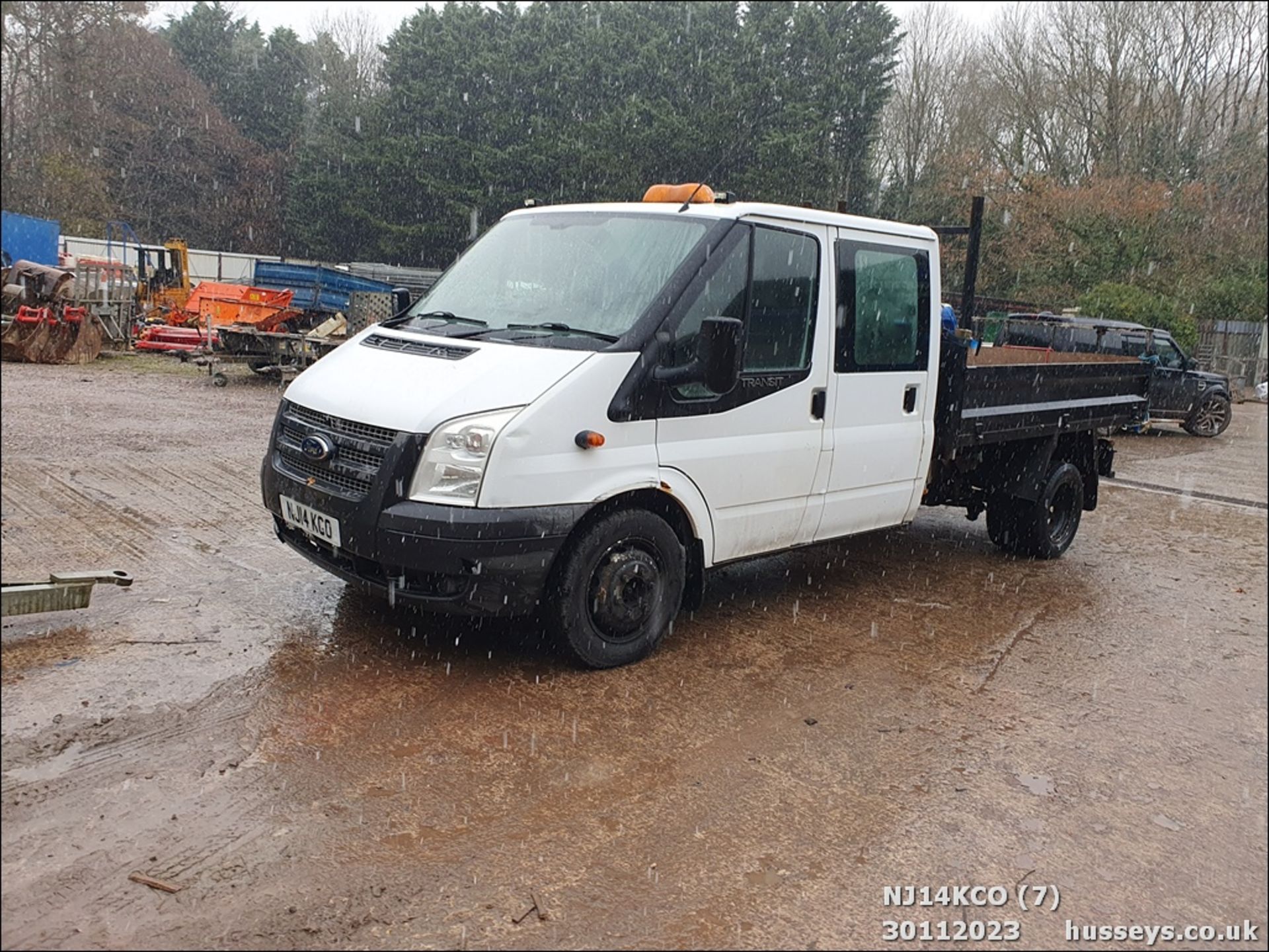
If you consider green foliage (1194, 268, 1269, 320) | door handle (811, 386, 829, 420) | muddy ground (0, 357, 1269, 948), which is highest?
green foliage (1194, 268, 1269, 320)

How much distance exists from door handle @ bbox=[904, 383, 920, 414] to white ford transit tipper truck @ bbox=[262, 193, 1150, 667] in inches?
0.6

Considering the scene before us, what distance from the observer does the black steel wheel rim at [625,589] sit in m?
A: 4.54

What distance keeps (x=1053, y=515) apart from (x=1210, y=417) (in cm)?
1211

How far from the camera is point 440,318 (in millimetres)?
5109

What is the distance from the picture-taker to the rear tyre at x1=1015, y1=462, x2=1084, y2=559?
24.2ft

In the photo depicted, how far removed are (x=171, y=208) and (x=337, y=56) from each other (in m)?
11.3

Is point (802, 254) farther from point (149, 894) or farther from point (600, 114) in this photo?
point (600, 114)

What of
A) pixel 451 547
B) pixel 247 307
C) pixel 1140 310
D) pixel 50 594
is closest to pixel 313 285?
pixel 247 307

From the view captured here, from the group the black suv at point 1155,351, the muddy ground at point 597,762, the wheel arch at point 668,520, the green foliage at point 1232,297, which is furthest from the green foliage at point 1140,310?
the wheel arch at point 668,520

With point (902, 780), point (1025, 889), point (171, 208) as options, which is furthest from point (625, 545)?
point (171, 208)

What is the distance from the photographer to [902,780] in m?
3.93

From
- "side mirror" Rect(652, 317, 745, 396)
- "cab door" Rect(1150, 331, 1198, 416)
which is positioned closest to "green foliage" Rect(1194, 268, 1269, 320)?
"cab door" Rect(1150, 331, 1198, 416)

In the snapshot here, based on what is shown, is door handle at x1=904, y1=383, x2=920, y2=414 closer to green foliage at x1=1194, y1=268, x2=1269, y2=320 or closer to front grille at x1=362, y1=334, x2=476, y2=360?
front grille at x1=362, y1=334, x2=476, y2=360

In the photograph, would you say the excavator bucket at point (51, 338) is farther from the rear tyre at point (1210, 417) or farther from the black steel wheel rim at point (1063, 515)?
the rear tyre at point (1210, 417)
